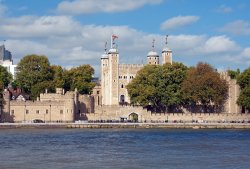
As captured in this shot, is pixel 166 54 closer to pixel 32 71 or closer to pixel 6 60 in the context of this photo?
pixel 32 71

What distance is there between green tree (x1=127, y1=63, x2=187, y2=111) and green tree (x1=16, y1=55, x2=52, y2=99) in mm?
13848

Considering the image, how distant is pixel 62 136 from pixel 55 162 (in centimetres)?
2318

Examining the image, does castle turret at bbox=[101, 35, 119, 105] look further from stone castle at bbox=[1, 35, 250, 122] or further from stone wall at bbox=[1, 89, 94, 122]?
stone wall at bbox=[1, 89, 94, 122]

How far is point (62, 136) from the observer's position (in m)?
66.2

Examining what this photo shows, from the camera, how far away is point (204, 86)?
8819 centimetres

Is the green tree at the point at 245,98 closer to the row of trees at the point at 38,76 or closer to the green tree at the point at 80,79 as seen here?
the row of trees at the point at 38,76

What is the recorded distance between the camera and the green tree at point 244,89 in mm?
86750

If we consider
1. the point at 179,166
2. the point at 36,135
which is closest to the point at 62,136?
the point at 36,135

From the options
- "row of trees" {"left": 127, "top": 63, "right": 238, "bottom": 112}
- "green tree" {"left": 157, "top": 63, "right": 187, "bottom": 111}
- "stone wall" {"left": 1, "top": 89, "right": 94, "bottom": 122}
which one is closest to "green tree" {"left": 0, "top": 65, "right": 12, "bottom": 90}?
"stone wall" {"left": 1, "top": 89, "right": 94, "bottom": 122}

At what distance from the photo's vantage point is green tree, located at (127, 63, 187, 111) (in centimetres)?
8988

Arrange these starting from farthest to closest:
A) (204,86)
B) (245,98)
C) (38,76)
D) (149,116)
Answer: (38,76) → (149,116) → (204,86) → (245,98)

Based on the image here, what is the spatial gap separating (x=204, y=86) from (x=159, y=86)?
19.4ft

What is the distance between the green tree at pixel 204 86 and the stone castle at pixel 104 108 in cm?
185

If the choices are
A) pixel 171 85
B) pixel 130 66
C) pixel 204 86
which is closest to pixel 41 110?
pixel 171 85
